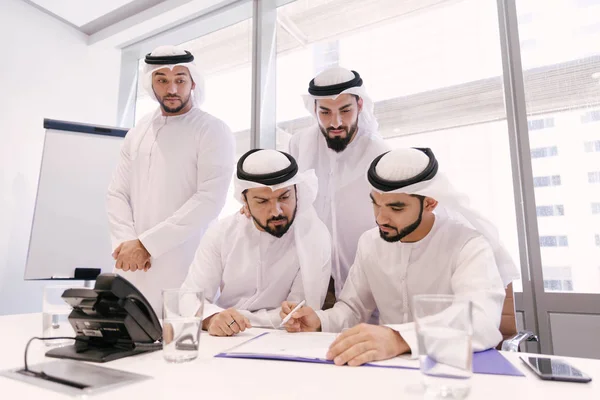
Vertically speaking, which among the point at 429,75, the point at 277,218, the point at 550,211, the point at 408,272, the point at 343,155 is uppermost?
the point at 429,75

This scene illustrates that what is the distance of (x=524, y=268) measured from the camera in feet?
8.07

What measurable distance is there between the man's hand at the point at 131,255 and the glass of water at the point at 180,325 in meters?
1.33

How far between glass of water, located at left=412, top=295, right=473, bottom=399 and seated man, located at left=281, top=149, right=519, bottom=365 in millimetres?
559

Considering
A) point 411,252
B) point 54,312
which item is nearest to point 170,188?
point 54,312

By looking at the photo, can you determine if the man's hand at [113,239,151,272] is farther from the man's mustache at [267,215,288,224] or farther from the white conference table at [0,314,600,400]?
the white conference table at [0,314,600,400]

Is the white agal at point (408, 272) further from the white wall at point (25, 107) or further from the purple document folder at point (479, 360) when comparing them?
the white wall at point (25, 107)

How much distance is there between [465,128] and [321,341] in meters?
2.06

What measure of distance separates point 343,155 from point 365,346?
56.2 inches

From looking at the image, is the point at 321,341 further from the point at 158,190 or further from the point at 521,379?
the point at 158,190

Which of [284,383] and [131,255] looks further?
[131,255]

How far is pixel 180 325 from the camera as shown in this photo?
1002mm

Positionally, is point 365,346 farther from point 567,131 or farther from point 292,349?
point 567,131

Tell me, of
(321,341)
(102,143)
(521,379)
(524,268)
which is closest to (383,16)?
(524,268)

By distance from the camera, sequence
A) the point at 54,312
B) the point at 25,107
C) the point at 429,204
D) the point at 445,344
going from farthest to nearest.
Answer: the point at 25,107 < the point at 429,204 < the point at 54,312 < the point at 445,344
